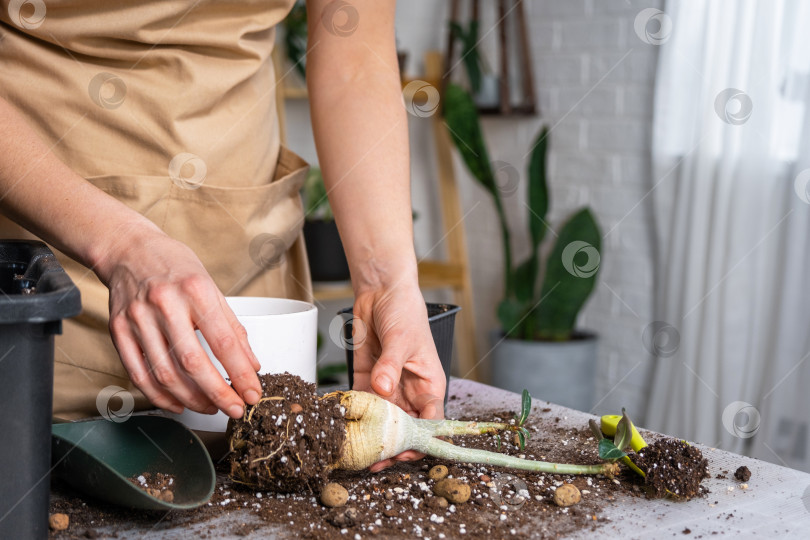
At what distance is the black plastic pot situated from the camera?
8.01 feet

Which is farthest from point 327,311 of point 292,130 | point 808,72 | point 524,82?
point 808,72

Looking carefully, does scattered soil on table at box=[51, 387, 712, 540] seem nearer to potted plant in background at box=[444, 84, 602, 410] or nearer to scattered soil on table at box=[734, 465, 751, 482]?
scattered soil on table at box=[734, 465, 751, 482]

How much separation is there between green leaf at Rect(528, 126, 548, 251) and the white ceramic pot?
1801mm

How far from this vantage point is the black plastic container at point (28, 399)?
483mm

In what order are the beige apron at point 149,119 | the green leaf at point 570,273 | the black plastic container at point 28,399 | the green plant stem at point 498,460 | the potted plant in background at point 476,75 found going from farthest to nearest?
the potted plant in background at point 476,75, the green leaf at point 570,273, the beige apron at point 149,119, the green plant stem at point 498,460, the black plastic container at point 28,399

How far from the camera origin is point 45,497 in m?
0.54

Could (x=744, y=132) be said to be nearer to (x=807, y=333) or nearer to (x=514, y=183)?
(x=807, y=333)

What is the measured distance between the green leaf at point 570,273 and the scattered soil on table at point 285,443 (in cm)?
178

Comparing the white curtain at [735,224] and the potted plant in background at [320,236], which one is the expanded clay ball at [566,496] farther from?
the potted plant in background at [320,236]

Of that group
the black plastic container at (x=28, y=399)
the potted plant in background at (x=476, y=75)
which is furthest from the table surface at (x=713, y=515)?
the potted plant in background at (x=476, y=75)

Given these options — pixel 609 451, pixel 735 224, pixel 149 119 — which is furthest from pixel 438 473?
pixel 735 224

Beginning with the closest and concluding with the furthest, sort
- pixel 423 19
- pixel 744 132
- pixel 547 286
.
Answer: pixel 744 132 → pixel 547 286 → pixel 423 19

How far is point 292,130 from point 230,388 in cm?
233

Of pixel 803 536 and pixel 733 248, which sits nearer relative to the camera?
pixel 803 536
